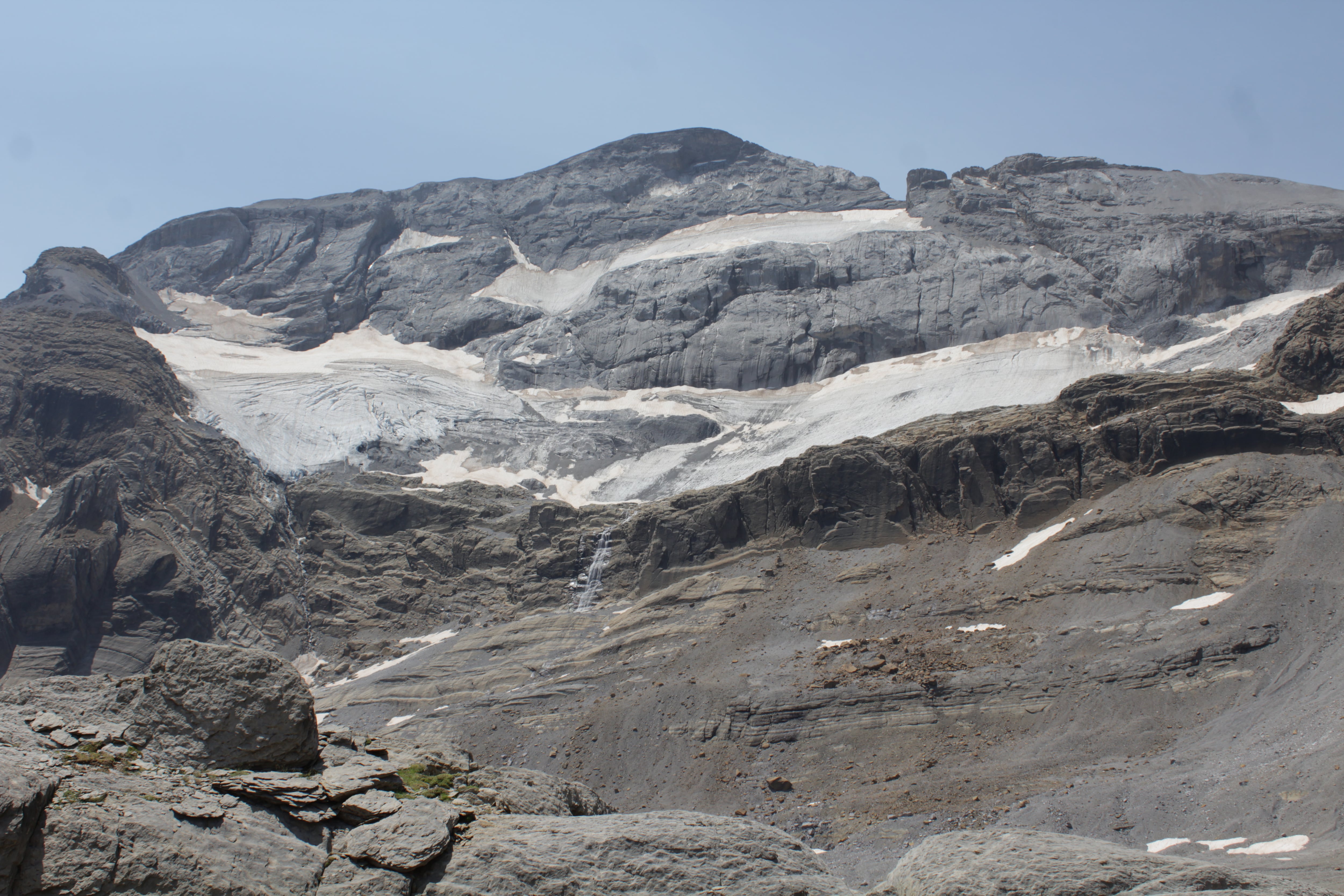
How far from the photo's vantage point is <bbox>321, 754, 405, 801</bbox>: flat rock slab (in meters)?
11.0

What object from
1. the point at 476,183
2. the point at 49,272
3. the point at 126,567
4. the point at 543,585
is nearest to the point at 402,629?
the point at 543,585

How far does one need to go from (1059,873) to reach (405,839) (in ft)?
20.4

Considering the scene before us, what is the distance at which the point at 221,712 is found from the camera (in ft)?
36.8

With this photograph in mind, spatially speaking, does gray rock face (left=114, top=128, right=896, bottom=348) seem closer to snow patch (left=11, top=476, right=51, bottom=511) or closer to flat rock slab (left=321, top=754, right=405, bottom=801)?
snow patch (left=11, top=476, right=51, bottom=511)

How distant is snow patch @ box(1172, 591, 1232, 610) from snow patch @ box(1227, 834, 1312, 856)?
52.6 feet

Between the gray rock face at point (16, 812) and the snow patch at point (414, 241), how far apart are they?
5173 inches

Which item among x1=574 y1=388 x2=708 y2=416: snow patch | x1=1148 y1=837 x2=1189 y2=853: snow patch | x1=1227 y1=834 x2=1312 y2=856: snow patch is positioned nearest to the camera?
x1=1227 y1=834 x2=1312 y2=856: snow patch

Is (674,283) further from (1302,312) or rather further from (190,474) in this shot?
(1302,312)

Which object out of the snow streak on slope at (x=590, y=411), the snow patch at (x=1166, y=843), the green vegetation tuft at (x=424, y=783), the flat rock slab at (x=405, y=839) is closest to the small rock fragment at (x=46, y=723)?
the flat rock slab at (x=405, y=839)

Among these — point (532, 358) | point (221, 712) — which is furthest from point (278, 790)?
point (532, 358)

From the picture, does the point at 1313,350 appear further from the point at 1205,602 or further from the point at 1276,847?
the point at 1276,847

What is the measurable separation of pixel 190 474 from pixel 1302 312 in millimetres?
70786

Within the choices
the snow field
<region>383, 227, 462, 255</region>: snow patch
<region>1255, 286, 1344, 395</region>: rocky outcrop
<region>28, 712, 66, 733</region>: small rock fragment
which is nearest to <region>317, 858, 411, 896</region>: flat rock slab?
<region>28, 712, 66, 733</region>: small rock fragment

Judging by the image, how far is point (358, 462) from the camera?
83000 millimetres
